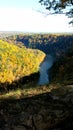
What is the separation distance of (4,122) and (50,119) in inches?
67.4

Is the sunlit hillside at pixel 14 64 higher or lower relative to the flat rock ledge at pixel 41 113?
lower

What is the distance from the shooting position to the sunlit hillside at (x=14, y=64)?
134637mm

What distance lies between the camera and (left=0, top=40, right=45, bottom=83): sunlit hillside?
13464 cm

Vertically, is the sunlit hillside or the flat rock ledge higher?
the flat rock ledge

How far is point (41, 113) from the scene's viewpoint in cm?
1078

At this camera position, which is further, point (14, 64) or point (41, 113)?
point (14, 64)

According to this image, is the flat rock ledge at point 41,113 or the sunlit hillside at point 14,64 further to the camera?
the sunlit hillside at point 14,64

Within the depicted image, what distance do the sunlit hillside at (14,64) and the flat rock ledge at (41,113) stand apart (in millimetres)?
113677

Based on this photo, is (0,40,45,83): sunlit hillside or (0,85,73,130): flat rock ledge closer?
(0,85,73,130): flat rock ledge

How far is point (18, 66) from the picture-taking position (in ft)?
482

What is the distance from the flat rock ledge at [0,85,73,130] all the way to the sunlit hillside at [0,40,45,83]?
4475 inches

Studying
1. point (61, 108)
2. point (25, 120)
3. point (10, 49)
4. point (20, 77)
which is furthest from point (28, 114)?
point (10, 49)

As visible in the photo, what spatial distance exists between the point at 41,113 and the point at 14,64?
450ft

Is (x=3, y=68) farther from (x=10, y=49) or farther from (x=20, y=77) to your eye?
(x=10, y=49)
